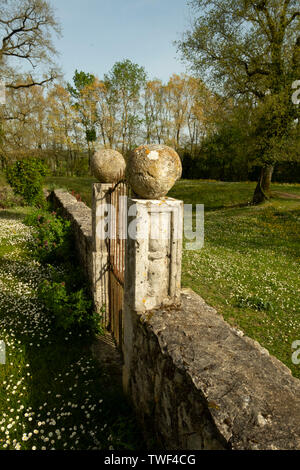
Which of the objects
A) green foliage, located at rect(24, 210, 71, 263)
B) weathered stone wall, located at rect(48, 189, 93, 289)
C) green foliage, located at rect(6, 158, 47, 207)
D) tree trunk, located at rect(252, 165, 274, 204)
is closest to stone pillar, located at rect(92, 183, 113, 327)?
weathered stone wall, located at rect(48, 189, 93, 289)

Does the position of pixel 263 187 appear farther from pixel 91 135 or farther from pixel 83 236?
pixel 91 135

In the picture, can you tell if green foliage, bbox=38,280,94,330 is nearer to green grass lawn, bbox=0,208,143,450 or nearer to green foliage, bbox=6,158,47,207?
green grass lawn, bbox=0,208,143,450

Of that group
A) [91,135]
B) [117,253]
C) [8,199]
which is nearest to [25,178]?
[8,199]

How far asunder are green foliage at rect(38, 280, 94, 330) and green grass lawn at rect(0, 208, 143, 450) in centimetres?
19

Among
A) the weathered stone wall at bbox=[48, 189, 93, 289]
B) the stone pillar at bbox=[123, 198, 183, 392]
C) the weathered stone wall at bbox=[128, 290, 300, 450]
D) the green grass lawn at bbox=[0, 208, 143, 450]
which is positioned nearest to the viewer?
the weathered stone wall at bbox=[128, 290, 300, 450]

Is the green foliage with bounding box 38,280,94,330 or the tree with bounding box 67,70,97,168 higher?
the tree with bounding box 67,70,97,168

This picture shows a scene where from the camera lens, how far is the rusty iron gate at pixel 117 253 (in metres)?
3.83

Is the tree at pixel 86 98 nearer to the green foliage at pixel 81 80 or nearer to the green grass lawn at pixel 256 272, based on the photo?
the green foliage at pixel 81 80

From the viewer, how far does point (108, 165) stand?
4.08 meters

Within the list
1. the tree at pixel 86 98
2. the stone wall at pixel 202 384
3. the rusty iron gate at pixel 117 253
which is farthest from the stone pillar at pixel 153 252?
the tree at pixel 86 98

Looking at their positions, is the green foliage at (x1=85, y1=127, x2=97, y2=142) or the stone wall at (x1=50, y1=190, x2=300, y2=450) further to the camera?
the green foliage at (x1=85, y1=127, x2=97, y2=142)

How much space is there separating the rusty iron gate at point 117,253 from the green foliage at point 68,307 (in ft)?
1.36

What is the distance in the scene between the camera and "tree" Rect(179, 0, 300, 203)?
13.4 meters

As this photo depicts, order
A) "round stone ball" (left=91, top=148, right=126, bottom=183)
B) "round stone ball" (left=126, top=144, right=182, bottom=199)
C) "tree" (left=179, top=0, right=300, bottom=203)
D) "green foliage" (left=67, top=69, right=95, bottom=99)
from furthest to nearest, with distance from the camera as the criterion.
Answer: "green foliage" (left=67, top=69, right=95, bottom=99)
"tree" (left=179, top=0, right=300, bottom=203)
"round stone ball" (left=91, top=148, right=126, bottom=183)
"round stone ball" (left=126, top=144, right=182, bottom=199)
